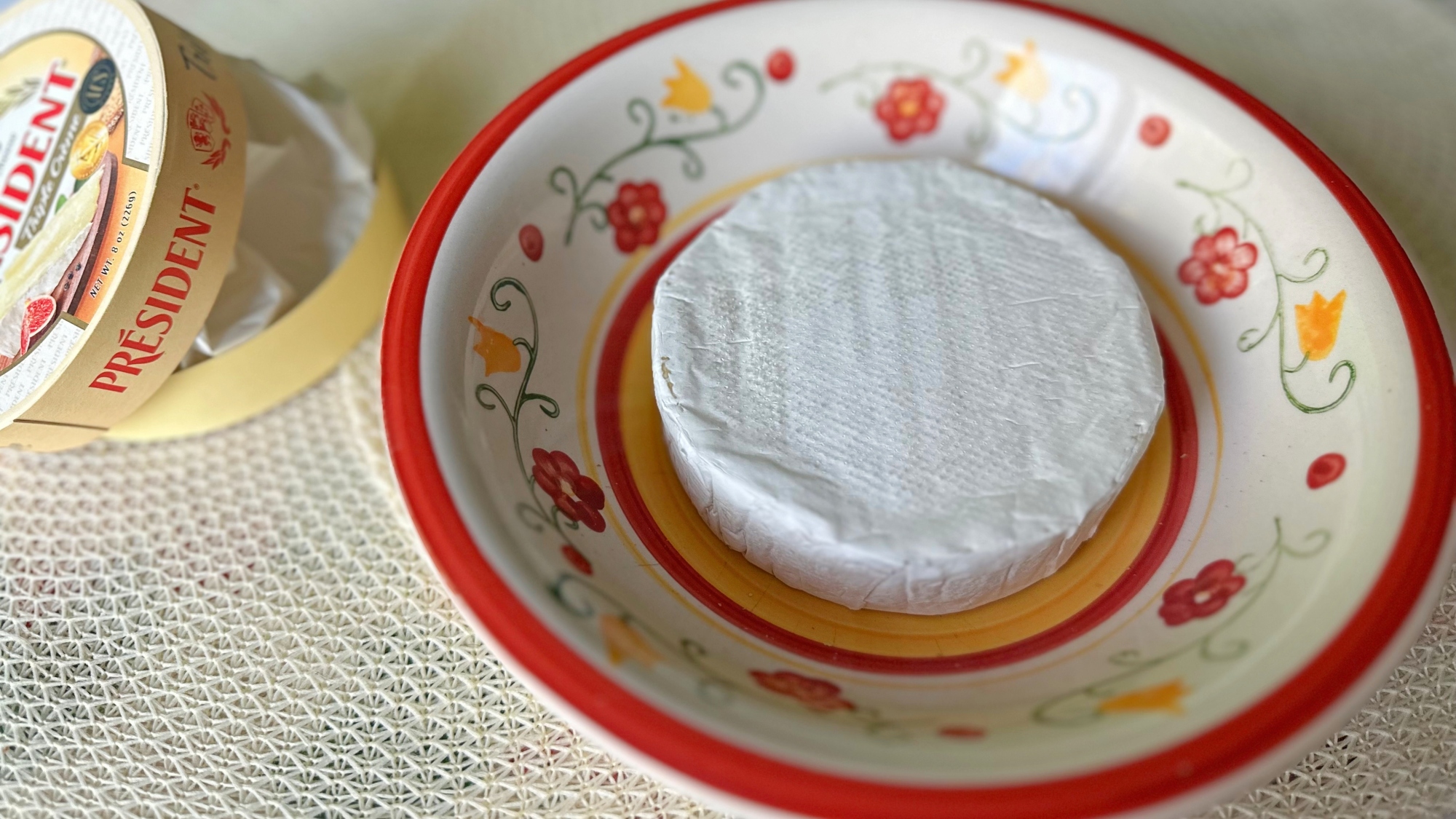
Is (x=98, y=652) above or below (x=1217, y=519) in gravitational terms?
below

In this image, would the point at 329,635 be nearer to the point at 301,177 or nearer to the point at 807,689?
the point at 807,689

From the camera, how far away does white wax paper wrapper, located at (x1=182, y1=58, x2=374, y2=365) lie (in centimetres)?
85

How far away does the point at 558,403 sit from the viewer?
696mm

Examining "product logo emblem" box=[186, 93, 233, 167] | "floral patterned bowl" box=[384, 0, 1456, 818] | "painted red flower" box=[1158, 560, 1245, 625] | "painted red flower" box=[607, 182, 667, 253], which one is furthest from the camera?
"painted red flower" box=[607, 182, 667, 253]

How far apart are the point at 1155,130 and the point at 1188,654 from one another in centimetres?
43

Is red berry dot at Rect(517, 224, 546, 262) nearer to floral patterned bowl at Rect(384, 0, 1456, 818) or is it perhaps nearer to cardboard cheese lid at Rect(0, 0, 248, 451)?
floral patterned bowl at Rect(384, 0, 1456, 818)

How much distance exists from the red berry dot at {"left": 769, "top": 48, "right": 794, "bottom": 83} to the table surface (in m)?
0.33

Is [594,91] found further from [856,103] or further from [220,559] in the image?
[220,559]

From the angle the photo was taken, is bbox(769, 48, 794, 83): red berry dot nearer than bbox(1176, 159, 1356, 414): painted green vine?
No

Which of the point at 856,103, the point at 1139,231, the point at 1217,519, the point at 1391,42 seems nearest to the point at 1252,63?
the point at 1391,42

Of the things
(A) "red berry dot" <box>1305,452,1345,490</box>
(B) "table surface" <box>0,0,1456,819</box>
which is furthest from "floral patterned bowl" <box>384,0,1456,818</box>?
(B) "table surface" <box>0,0,1456,819</box>

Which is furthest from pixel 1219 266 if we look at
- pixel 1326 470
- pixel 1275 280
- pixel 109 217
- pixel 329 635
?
pixel 109 217

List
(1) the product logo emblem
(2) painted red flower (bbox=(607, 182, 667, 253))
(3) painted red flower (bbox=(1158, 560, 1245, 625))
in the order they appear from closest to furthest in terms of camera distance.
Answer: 1. (3) painted red flower (bbox=(1158, 560, 1245, 625))
2. (1) the product logo emblem
3. (2) painted red flower (bbox=(607, 182, 667, 253))

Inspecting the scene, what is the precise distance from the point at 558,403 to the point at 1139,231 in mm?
505
